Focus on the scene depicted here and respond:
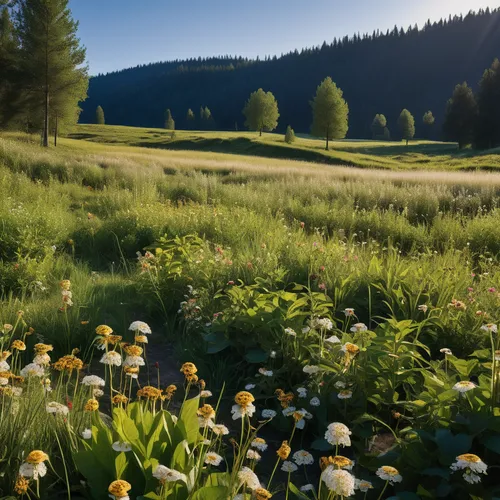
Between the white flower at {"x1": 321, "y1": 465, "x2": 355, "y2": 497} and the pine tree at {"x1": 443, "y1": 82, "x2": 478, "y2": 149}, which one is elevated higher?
the pine tree at {"x1": 443, "y1": 82, "x2": 478, "y2": 149}

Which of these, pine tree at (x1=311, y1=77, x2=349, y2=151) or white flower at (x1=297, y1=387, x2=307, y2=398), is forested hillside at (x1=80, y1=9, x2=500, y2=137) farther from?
white flower at (x1=297, y1=387, x2=307, y2=398)

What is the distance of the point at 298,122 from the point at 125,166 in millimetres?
158435

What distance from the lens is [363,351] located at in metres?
2.72

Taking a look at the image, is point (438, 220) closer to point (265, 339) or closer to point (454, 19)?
point (265, 339)

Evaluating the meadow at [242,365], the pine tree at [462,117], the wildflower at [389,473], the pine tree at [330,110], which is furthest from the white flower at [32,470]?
the pine tree at [462,117]

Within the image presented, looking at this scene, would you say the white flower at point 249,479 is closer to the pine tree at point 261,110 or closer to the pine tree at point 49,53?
the pine tree at point 49,53

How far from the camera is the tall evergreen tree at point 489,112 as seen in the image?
2121 inches

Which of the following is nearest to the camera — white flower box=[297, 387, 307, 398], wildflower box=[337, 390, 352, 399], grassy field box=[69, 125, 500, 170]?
wildflower box=[337, 390, 352, 399]

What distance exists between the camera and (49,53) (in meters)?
29.5

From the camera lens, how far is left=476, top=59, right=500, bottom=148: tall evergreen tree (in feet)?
177

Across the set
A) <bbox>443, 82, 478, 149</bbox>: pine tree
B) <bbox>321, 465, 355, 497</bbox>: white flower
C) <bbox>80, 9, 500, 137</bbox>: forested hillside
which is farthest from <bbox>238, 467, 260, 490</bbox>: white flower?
<bbox>80, 9, 500, 137</bbox>: forested hillside

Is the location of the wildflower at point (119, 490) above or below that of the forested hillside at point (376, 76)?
below

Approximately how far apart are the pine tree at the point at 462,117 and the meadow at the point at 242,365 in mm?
56840

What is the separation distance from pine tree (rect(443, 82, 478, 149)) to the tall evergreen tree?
1462 millimetres
